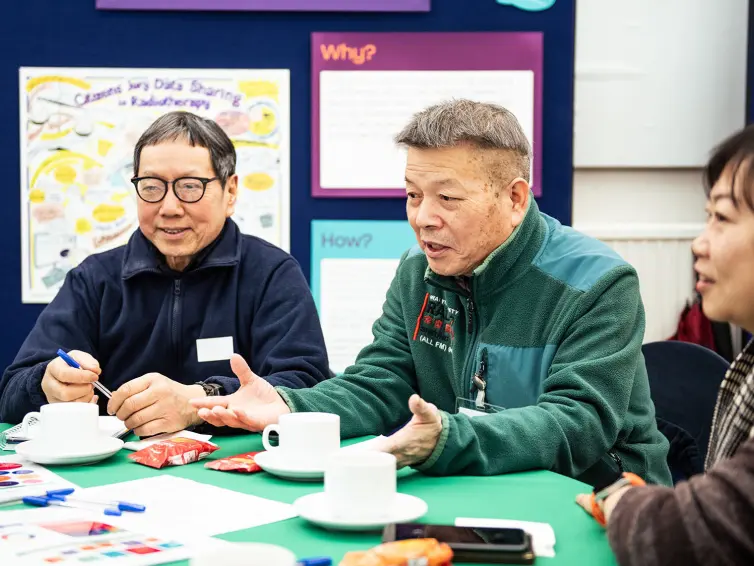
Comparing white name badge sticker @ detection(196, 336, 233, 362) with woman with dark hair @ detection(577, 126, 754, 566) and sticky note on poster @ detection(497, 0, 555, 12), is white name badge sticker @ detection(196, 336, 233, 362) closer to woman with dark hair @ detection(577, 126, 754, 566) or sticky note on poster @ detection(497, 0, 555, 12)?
woman with dark hair @ detection(577, 126, 754, 566)

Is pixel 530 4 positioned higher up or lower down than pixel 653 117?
higher up

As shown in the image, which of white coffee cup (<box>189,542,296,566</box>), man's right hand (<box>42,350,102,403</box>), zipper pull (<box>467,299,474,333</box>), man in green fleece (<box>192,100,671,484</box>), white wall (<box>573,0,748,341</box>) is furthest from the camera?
white wall (<box>573,0,748,341</box>)

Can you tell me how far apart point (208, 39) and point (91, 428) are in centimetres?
217

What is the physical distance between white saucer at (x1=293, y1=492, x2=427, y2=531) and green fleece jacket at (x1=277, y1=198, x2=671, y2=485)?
224 mm

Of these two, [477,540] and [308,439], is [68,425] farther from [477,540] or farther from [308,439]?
[477,540]

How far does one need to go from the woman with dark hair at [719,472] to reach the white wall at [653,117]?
2.33 metres

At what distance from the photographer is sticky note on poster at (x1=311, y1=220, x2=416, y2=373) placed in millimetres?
3328

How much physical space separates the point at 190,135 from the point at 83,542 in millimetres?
1379

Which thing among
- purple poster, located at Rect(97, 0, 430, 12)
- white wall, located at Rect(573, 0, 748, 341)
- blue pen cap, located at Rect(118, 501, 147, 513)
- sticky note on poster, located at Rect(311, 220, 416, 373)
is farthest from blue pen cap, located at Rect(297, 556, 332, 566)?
white wall, located at Rect(573, 0, 748, 341)

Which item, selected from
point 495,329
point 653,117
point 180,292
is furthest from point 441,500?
point 653,117

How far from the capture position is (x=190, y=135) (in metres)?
2.20

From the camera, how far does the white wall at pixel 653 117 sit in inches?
139

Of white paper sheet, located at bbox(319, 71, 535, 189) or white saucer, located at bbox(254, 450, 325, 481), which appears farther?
white paper sheet, located at bbox(319, 71, 535, 189)

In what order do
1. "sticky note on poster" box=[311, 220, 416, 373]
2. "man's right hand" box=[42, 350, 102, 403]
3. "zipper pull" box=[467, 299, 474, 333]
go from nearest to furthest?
"man's right hand" box=[42, 350, 102, 403], "zipper pull" box=[467, 299, 474, 333], "sticky note on poster" box=[311, 220, 416, 373]
